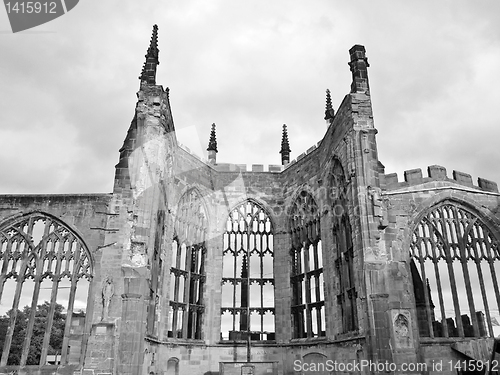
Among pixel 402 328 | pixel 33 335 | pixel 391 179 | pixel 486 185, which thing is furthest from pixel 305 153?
pixel 33 335

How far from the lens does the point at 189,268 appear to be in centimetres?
1978

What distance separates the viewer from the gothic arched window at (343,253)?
16.2 metres

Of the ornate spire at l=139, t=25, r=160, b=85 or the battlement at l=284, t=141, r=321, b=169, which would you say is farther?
the battlement at l=284, t=141, r=321, b=169

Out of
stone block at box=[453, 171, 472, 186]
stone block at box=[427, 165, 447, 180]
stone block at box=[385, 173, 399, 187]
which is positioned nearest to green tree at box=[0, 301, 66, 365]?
stone block at box=[385, 173, 399, 187]

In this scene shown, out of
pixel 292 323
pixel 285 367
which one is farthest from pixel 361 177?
pixel 285 367

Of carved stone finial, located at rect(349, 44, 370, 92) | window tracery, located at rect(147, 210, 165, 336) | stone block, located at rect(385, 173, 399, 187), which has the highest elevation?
carved stone finial, located at rect(349, 44, 370, 92)

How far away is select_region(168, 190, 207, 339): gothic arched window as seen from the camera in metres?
18.9

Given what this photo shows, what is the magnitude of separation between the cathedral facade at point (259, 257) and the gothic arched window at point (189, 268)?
3.0 inches

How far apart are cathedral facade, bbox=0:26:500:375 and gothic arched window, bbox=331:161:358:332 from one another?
84mm

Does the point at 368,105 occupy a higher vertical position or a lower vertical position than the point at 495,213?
higher

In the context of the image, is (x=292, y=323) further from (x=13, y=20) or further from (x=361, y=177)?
(x=13, y=20)

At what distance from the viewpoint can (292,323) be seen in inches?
774

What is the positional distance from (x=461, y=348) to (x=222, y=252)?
11012 mm

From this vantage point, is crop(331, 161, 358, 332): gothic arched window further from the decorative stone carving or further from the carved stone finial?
the carved stone finial
